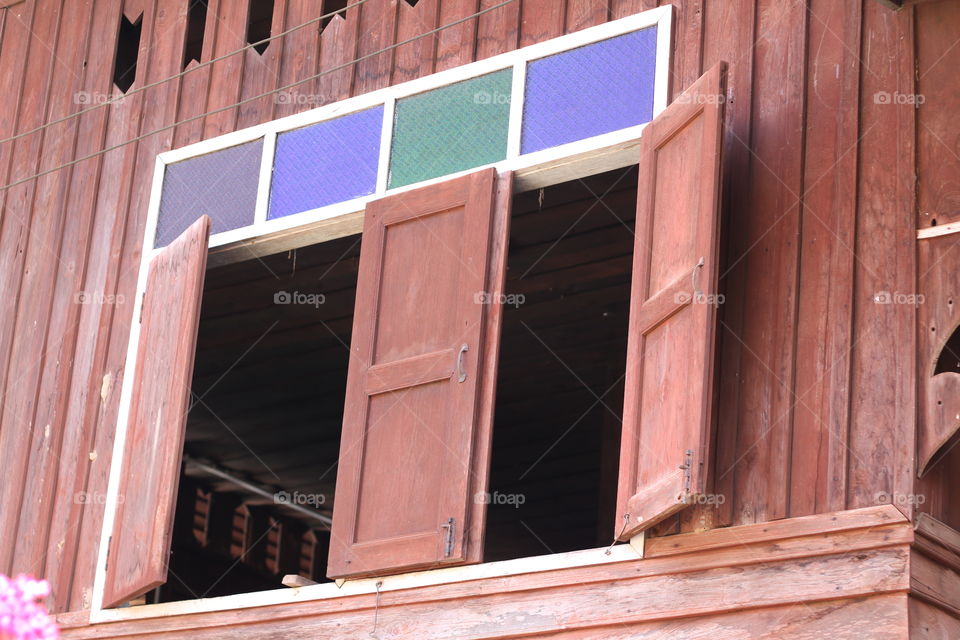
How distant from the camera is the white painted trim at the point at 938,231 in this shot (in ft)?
19.1

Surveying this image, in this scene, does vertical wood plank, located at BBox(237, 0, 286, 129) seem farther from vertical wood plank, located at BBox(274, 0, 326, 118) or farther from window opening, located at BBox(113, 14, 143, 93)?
window opening, located at BBox(113, 14, 143, 93)

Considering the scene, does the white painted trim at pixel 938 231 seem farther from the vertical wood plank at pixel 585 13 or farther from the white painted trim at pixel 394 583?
the vertical wood plank at pixel 585 13

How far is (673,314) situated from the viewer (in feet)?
20.1

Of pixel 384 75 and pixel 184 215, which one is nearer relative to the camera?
pixel 384 75

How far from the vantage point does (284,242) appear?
822cm

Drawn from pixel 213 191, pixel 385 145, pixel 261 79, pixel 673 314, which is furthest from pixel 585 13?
pixel 213 191

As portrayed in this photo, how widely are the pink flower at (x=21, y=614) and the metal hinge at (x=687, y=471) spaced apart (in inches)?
127

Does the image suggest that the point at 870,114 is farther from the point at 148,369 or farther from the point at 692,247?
the point at 148,369

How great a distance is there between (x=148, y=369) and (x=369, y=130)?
5.67ft

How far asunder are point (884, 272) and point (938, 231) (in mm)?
258

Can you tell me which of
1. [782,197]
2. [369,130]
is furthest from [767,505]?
[369,130]

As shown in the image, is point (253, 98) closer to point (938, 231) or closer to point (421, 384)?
point (421, 384)

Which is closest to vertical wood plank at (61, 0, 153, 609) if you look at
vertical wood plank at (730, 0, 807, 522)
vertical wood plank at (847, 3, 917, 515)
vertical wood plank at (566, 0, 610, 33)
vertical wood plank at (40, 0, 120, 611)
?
vertical wood plank at (40, 0, 120, 611)

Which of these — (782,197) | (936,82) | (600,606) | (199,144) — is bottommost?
(600,606)
